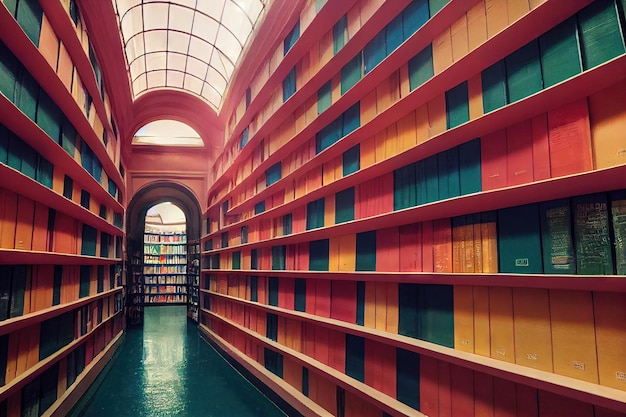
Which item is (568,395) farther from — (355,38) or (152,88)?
(152,88)

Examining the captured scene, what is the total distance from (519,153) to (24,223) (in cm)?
257

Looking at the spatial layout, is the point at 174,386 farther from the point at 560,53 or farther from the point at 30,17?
the point at 560,53

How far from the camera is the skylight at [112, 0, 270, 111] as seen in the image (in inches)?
226

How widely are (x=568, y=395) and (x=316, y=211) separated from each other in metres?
2.10

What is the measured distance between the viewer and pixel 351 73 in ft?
8.72

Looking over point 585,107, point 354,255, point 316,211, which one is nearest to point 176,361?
point 316,211

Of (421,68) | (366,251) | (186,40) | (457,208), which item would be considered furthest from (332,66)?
(186,40)

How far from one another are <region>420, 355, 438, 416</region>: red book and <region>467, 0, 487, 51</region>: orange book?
4.64 ft

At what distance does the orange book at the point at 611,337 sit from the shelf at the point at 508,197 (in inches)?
13.2

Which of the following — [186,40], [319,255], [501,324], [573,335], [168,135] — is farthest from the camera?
[168,135]

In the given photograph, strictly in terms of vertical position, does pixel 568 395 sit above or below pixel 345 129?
below

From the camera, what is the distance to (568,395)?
1.26 metres

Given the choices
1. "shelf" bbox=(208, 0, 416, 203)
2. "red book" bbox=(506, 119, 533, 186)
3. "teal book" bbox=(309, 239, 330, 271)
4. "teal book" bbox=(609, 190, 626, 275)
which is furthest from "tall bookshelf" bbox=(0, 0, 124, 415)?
"teal book" bbox=(609, 190, 626, 275)

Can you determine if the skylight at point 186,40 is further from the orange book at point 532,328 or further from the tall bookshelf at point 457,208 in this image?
the orange book at point 532,328
